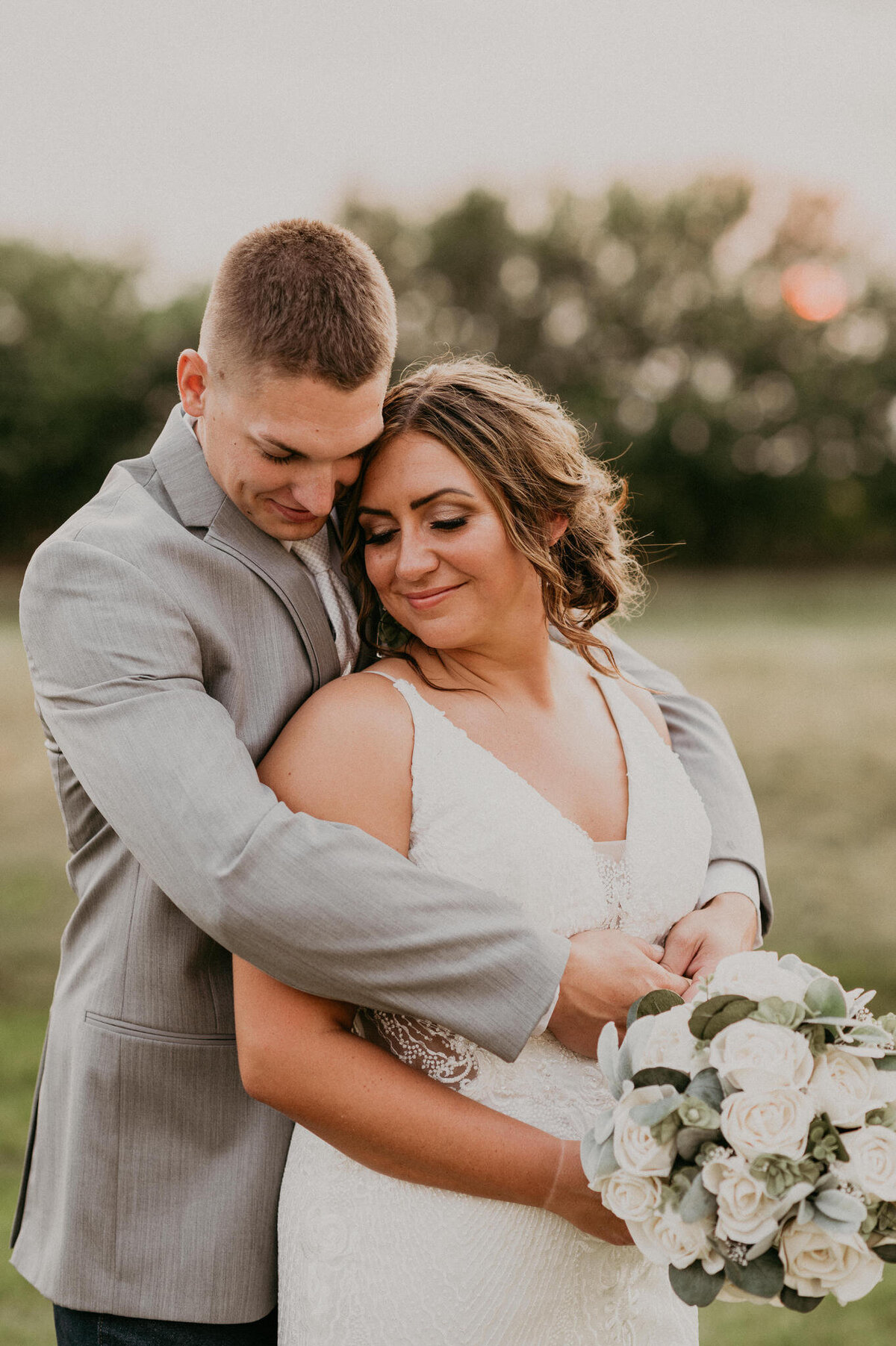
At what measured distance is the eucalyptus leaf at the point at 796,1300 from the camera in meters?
1.86

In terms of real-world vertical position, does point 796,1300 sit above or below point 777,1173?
below

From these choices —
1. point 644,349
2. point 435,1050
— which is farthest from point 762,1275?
A: point 644,349

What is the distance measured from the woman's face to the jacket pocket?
89cm

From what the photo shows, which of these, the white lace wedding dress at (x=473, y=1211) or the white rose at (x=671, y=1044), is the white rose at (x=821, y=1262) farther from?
the white lace wedding dress at (x=473, y=1211)

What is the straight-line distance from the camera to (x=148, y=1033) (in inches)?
91.7

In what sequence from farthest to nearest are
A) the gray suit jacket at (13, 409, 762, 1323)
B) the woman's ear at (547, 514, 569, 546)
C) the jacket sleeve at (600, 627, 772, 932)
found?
the jacket sleeve at (600, 627, 772, 932)
the woman's ear at (547, 514, 569, 546)
the gray suit jacket at (13, 409, 762, 1323)

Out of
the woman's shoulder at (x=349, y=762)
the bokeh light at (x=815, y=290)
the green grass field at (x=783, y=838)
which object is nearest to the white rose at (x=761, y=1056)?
the woman's shoulder at (x=349, y=762)

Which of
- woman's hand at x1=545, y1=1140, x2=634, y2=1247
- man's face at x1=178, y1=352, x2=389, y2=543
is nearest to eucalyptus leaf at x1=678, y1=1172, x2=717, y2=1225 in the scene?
woman's hand at x1=545, y1=1140, x2=634, y2=1247

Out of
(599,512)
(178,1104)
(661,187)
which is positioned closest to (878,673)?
(599,512)

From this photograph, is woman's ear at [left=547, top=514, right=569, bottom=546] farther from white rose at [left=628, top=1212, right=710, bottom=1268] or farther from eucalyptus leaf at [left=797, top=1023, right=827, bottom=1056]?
white rose at [left=628, top=1212, right=710, bottom=1268]

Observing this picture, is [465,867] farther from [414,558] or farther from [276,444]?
[276,444]

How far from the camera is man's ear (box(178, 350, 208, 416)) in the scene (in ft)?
8.16

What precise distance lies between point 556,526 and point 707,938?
0.94 m

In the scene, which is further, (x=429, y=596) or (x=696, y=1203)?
(x=429, y=596)
